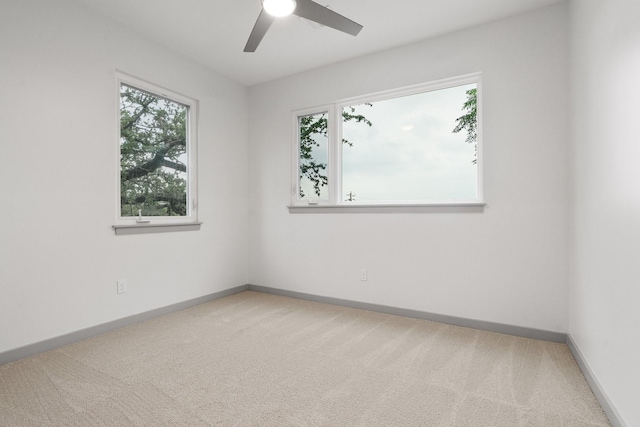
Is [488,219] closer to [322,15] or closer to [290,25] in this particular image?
[322,15]

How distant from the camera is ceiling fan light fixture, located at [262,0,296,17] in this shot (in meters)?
1.91

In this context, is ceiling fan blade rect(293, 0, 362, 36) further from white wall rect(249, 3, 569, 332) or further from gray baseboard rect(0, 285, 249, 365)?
gray baseboard rect(0, 285, 249, 365)

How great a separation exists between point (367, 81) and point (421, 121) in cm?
71

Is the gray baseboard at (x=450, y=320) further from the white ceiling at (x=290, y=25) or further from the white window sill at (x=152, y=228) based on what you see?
the white ceiling at (x=290, y=25)

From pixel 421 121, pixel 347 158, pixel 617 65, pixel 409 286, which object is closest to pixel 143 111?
pixel 347 158

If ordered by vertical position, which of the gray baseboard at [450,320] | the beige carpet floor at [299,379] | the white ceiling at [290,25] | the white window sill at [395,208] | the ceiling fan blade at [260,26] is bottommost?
the beige carpet floor at [299,379]

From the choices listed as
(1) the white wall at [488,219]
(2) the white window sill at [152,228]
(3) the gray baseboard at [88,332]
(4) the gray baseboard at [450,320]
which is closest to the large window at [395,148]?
(1) the white wall at [488,219]

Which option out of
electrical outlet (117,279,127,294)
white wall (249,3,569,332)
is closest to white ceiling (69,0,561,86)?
white wall (249,3,569,332)

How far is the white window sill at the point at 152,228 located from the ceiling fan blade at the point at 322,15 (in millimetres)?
2213

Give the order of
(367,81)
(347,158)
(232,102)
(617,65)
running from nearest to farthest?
1. (617,65)
2. (367,81)
3. (347,158)
4. (232,102)

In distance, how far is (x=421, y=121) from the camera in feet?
10.4

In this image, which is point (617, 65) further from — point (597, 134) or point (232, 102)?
point (232, 102)

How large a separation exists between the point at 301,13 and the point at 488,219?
84.6 inches

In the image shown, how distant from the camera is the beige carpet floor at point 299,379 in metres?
1.59
